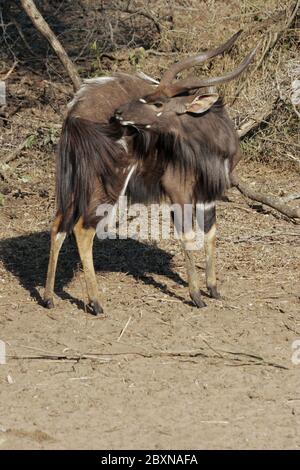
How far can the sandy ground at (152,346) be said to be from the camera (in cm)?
499

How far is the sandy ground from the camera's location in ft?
16.4

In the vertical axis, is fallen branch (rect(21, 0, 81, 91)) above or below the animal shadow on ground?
above

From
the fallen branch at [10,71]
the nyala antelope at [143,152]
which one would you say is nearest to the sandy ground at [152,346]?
the nyala antelope at [143,152]

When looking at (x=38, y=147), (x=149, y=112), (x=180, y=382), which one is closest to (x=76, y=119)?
(x=149, y=112)

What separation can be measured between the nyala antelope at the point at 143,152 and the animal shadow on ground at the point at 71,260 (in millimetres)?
571

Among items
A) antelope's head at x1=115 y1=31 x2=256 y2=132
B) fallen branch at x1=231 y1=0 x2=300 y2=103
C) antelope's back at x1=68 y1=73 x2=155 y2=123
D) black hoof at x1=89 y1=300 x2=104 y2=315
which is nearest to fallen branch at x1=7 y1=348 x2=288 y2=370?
black hoof at x1=89 y1=300 x2=104 y2=315

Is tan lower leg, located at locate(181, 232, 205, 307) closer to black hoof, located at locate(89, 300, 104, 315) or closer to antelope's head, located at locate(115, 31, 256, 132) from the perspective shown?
→ black hoof, located at locate(89, 300, 104, 315)

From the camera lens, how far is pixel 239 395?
17.7 feet

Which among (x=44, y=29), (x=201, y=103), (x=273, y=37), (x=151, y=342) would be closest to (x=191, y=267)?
(x=151, y=342)

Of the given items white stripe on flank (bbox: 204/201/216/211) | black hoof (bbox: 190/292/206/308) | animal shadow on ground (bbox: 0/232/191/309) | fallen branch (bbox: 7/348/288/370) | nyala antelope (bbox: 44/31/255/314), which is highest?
nyala antelope (bbox: 44/31/255/314)

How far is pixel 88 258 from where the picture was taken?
672 cm

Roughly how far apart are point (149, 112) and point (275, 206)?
234 centimetres

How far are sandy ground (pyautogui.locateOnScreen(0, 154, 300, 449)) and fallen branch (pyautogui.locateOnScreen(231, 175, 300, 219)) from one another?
0.12 m

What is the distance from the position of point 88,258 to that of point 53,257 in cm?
27
